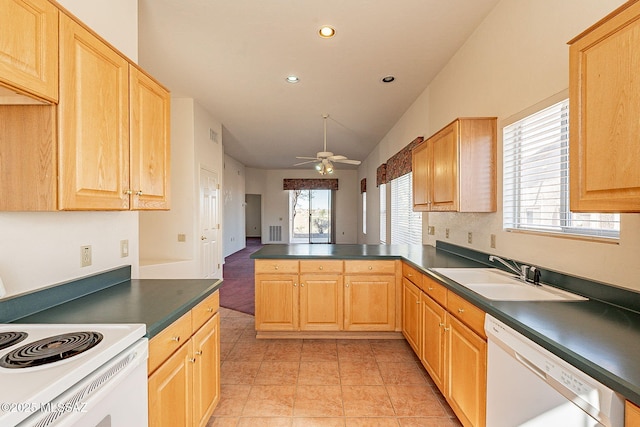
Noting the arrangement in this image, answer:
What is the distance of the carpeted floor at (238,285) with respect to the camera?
4391mm

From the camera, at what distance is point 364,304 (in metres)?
3.08

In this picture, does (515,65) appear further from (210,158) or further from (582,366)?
(210,158)

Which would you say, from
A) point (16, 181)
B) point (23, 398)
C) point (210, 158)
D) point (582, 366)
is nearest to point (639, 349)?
point (582, 366)

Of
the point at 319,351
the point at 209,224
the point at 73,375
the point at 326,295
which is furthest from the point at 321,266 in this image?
the point at 209,224

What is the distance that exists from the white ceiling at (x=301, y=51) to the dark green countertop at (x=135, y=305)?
215 cm

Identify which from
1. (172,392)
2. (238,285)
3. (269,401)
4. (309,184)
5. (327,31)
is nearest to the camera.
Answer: (172,392)

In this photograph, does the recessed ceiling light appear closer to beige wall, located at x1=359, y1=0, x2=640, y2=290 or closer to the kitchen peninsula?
beige wall, located at x1=359, y1=0, x2=640, y2=290

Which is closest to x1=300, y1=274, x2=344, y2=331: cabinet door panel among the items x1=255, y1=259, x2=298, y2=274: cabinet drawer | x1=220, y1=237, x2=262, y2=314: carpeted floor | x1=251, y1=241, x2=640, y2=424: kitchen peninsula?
x1=255, y1=259, x2=298, y2=274: cabinet drawer

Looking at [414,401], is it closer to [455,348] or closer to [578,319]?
[455,348]

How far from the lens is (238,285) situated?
5500 mm

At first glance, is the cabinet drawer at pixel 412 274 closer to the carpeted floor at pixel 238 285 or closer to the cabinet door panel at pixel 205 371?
the cabinet door panel at pixel 205 371

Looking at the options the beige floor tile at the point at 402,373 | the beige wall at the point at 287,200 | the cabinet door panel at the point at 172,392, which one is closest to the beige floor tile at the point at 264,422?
the cabinet door panel at the point at 172,392

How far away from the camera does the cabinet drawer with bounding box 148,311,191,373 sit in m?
1.22

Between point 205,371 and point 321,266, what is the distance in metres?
1.56
